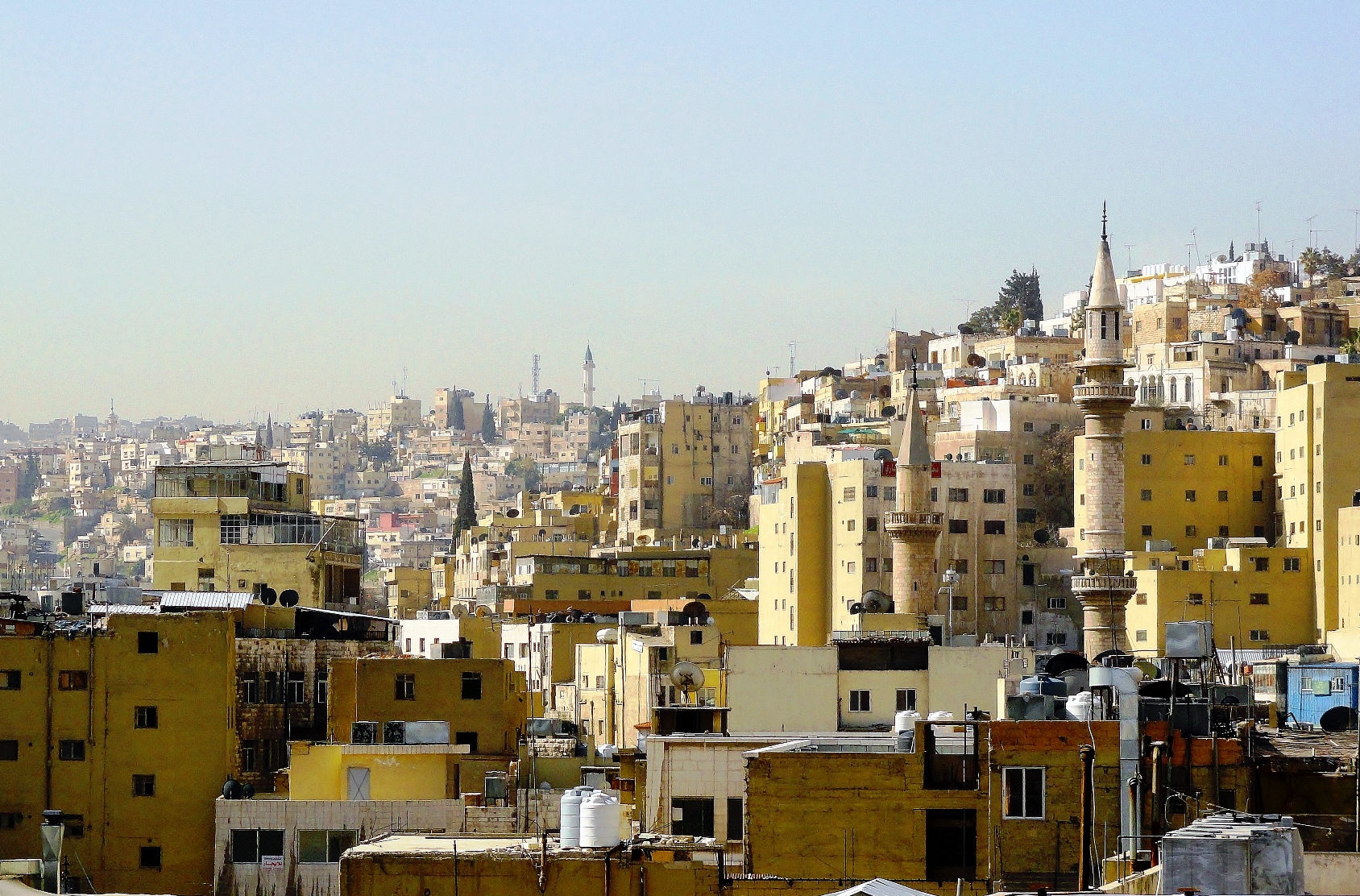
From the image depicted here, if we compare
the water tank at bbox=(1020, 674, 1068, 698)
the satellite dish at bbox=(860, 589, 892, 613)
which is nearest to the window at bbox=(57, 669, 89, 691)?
the water tank at bbox=(1020, 674, 1068, 698)

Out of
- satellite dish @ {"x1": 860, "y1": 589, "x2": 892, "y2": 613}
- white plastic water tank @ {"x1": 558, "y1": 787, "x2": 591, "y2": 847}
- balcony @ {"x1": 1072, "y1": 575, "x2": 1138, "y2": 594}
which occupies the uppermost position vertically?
balcony @ {"x1": 1072, "y1": 575, "x2": 1138, "y2": 594}

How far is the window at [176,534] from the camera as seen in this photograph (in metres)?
54.3

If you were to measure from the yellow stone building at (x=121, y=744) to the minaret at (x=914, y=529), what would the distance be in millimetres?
28295

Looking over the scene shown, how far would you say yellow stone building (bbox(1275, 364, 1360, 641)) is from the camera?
65.7 metres

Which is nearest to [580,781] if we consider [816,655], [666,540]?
[816,655]

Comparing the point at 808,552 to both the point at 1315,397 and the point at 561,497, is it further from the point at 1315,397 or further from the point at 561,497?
the point at 561,497

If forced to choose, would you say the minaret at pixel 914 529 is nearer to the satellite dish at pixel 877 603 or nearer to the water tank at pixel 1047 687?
the satellite dish at pixel 877 603

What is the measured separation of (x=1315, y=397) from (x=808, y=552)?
1407 centimetres

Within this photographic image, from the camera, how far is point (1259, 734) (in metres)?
24.2

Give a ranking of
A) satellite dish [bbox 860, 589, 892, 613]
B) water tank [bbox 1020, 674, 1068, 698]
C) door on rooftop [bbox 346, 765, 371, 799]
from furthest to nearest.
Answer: satellite dish [bbox 860, 589, 892, 613]
door on rooftop [bbox 346, 765, 371, 799]
water tank [bbox 1020, 674, 1068, 698]

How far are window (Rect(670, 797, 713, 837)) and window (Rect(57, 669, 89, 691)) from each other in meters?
9.73

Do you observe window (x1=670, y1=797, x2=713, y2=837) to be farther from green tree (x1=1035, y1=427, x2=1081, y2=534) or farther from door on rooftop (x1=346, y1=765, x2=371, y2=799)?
green tree (x1=1035, y1=427, x2=1081, y2=534)

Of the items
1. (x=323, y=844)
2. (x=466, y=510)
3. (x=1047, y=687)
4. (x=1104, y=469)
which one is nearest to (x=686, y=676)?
(x=323, y=844)

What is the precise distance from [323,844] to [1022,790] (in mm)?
9909
